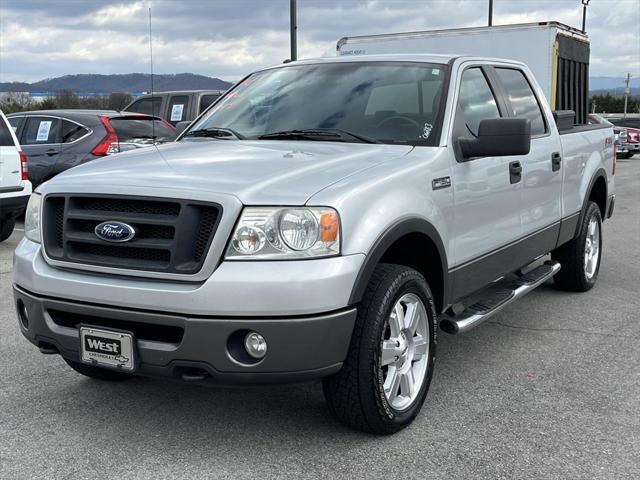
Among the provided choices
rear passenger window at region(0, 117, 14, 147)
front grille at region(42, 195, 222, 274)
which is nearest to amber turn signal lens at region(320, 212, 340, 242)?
front grille at region(42, 195, 222, 274)

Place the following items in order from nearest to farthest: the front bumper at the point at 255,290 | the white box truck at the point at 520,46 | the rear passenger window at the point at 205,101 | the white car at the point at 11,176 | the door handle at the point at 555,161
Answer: the front bumper at the point at 255,290 < the door handle at the point at 555,161 < the white car at the point at 11,176 < the white box truck at the point at 520,46 < the rear passenger window at the point at 205,101

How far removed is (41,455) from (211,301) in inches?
44.5

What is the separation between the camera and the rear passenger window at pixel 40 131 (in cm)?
1097

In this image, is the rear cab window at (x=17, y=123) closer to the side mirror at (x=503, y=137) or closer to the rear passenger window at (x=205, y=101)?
the rear passenger window at (x=205, y=101)

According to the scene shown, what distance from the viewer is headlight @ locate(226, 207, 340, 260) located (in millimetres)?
3172

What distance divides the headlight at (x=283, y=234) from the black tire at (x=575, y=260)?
3.76 meters

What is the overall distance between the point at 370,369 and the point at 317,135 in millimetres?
1474

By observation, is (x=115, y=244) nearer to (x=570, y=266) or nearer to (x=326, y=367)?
(x=326, y=367)

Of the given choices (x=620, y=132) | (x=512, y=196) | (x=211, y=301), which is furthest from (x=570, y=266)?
(x=620, y=132)

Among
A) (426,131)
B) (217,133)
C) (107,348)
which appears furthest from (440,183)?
(107,348)

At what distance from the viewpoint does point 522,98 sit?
5.54m

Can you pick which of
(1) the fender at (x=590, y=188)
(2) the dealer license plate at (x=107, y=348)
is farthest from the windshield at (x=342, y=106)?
(1) the fender at (x=590, y=188)

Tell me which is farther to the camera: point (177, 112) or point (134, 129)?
point (177, 112)

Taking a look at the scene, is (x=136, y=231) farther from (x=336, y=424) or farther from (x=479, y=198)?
(x=479, y=198)
